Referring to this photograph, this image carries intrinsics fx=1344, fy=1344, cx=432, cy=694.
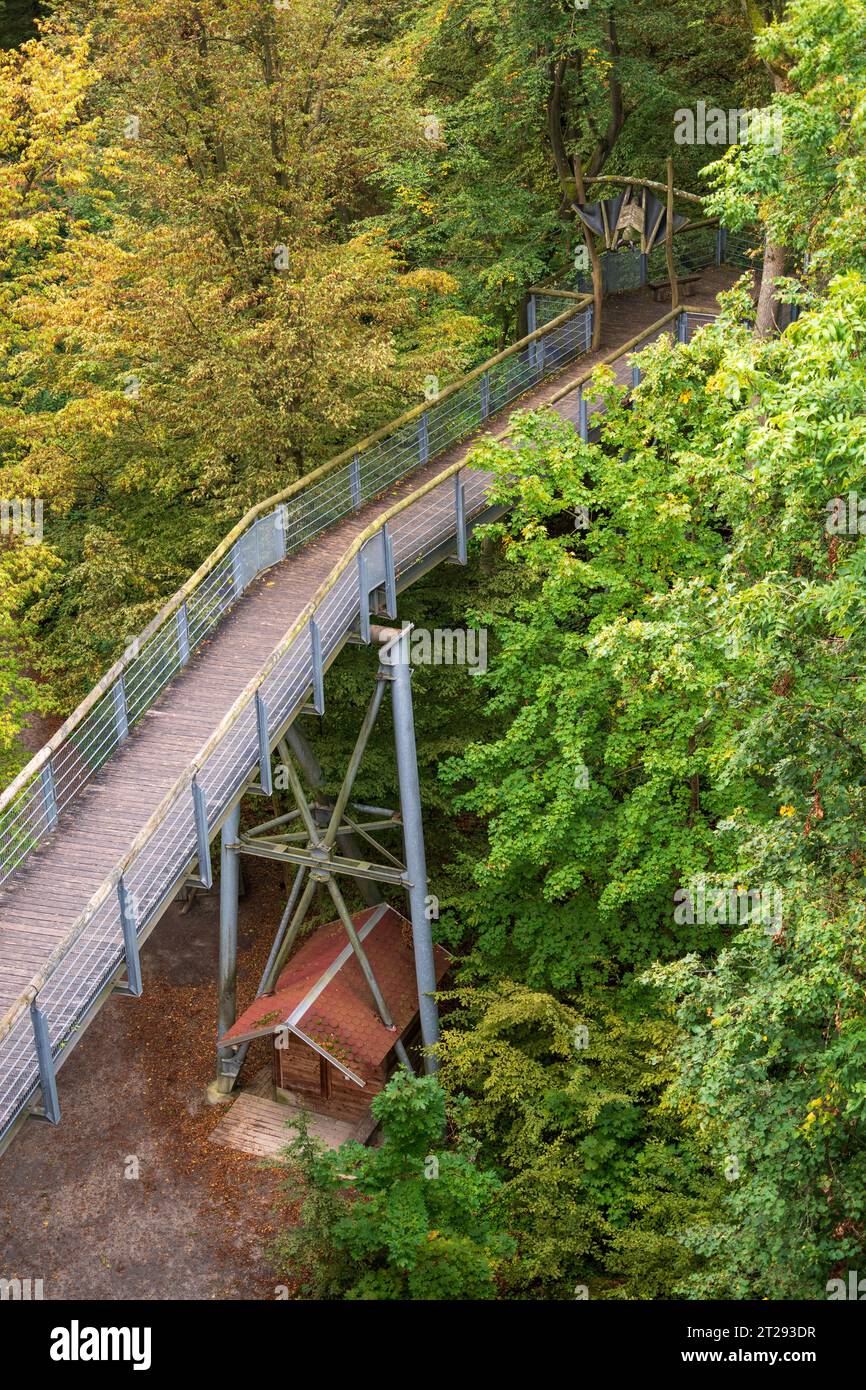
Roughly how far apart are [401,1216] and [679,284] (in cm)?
1761

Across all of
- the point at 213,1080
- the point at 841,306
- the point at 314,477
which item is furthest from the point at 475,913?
the point at 841,306

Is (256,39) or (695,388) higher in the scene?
(256,39)

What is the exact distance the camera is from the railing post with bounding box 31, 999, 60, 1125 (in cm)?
1158

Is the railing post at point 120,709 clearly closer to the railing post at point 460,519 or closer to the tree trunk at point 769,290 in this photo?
the railing post at point 460,519

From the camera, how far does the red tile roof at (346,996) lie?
18406 millimetres

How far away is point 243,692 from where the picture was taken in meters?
15.1

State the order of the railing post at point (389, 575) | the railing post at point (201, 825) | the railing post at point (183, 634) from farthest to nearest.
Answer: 1. the railing post at point (389, 575)
2. the railing post at point (183, 634)
3. the railing post at point (201, 825)

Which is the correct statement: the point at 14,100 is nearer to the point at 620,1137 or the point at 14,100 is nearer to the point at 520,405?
the point at 520,405

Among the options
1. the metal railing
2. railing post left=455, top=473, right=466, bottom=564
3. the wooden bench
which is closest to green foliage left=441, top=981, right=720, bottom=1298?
the metal railing

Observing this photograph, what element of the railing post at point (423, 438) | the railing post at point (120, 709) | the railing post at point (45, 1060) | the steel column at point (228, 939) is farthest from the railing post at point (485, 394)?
the railing post at point (45, 1060)

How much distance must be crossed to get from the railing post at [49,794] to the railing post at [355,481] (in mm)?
7150

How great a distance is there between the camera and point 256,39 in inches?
798
